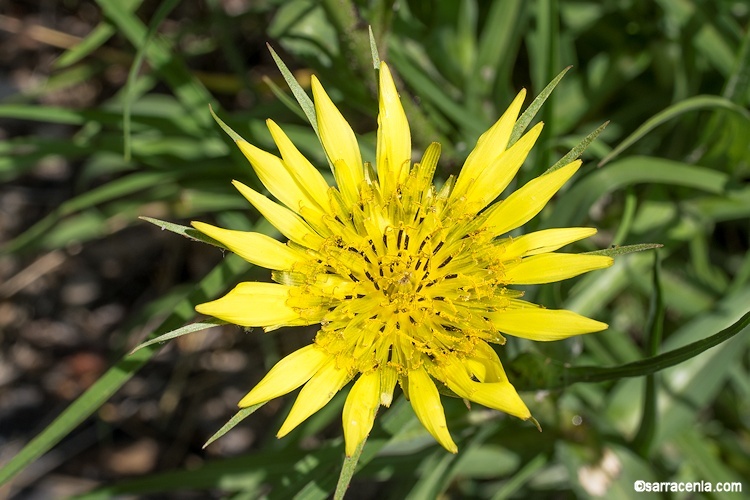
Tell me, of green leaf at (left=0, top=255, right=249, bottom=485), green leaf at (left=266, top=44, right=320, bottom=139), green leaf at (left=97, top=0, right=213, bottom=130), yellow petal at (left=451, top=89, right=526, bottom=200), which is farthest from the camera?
green leaf at (left=97, top=0, right=213, bottom=130)

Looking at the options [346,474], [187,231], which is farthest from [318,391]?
[187,231]

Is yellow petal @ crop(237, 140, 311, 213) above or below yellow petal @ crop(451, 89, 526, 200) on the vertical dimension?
above

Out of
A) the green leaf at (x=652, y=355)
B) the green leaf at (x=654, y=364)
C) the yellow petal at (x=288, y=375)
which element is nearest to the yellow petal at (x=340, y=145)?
the yellow petal at (x=288, y=375)

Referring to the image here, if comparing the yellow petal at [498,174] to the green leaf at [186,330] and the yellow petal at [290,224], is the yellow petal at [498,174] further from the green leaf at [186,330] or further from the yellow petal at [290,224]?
the green leaf at [186,330]

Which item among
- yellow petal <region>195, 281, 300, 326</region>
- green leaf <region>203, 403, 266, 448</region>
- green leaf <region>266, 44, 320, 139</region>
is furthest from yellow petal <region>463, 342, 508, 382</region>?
green leaf <region>266, 44, 320, 139</region>

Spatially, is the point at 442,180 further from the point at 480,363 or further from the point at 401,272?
the point at 480,363

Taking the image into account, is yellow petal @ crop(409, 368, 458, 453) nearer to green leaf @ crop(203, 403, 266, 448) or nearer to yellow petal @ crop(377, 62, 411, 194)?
green leaf @ crop(203, 403, 266, 448)
